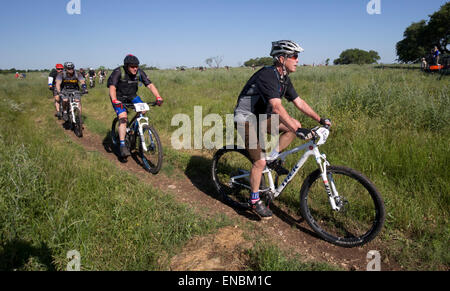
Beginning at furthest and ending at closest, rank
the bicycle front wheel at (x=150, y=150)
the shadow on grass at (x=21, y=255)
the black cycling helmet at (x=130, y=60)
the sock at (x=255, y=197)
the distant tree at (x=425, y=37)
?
the distant tree at (x=425, y=37), the black cycling helmet at (x=130, y=60), the bicycle front wheel at (x=150, y=150), the sock at (x=255, y=197), the shadow on grass at (x=21, y=255)

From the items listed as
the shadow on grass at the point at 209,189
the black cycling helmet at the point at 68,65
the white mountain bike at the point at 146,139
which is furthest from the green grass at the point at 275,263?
the black cycling helmet at the point at 68,65

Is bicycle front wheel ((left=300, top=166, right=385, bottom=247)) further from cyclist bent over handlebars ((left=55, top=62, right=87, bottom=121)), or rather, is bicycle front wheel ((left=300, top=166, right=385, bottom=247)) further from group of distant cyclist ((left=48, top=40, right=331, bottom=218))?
cyclist bent over handlebars ((left=55, top=62, right=87, bottom=121))

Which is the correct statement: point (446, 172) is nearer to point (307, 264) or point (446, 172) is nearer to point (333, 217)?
point (333, 217)

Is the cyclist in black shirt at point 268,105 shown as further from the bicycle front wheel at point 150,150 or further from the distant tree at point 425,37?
the distant tree at point 425,37

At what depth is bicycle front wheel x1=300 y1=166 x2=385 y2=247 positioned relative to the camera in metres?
3.04

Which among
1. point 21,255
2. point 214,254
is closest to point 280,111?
point 214,254

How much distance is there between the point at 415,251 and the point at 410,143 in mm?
2466

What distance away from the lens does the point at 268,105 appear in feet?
11.8

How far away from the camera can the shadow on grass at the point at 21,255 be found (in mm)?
2492

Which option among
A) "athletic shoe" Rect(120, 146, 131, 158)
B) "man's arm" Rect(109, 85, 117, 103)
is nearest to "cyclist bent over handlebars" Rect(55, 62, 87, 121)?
"man's arm" Rect(109, 85, 117, 103)

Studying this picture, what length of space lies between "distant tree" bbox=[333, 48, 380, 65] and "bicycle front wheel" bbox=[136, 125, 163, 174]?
11282cm

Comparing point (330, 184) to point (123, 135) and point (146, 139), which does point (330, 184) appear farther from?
point (123, 135)

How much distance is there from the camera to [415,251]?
2.97 meters
